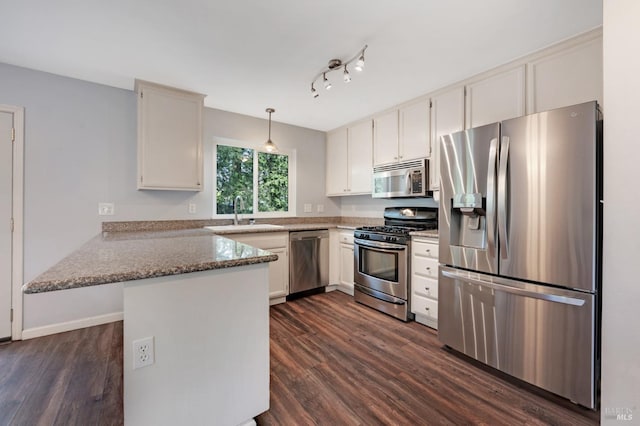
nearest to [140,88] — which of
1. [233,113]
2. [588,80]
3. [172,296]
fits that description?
[233,113]

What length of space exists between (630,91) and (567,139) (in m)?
0.46

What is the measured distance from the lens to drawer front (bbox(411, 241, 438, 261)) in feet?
8.26

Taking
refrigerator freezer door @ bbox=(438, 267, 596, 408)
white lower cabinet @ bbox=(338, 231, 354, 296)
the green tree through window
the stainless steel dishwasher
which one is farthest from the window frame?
refrigerator freezer door @ bbox=(438, 267, 596, 408)

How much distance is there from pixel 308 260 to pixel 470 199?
2.09 m

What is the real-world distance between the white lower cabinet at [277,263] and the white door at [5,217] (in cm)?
212

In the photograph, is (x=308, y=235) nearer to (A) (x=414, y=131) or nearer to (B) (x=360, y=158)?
(B) (x=360, y=158)

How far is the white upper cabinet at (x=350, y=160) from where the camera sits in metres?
3.66

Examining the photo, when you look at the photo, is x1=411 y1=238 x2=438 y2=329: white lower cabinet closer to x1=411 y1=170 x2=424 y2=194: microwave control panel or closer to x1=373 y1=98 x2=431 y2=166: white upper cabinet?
x1=411 y1=170 x2=424 y2=194: microwave control panel

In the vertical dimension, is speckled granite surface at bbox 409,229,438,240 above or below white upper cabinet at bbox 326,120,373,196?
below

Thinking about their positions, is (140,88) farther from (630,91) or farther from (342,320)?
(630,91)

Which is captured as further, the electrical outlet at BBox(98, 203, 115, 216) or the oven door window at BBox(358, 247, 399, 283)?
the oven door window at BBox(358, 247, 399, 283)

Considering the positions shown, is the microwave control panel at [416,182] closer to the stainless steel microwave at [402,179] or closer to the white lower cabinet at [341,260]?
the stainless steel microwave at [402,179]

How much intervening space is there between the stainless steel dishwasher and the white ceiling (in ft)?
5.81

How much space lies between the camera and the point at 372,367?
1.99 meters
